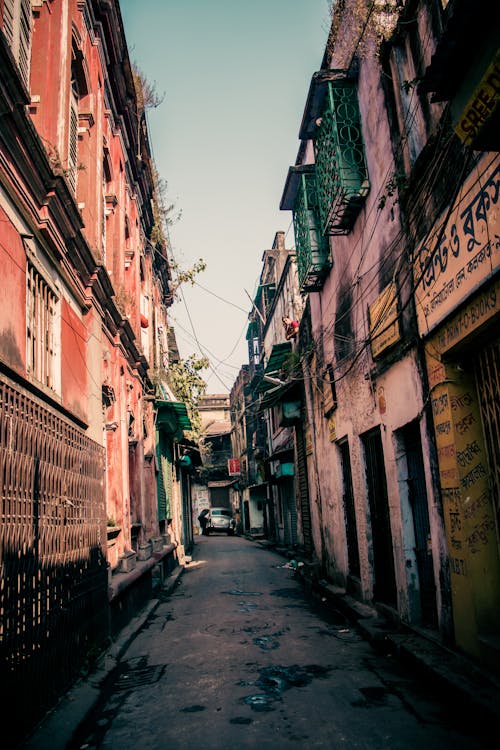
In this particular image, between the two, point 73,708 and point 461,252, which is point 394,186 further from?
point 73,708

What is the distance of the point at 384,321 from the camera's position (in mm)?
7543

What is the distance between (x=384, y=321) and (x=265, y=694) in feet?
14.6

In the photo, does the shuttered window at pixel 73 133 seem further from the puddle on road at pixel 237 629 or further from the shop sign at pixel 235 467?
the shop sign at pixel 235 467

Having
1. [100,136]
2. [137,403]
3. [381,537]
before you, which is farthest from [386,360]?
[137,403]

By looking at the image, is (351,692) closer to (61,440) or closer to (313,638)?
(313,638)

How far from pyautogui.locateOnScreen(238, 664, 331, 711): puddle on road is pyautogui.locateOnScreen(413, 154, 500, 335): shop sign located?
3628 millimetres

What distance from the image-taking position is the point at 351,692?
531 cm

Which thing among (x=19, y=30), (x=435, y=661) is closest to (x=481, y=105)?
(x=435, y=661)

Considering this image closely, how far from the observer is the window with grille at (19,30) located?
569 cm

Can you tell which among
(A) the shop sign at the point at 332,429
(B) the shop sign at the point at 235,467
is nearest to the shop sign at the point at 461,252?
(A) the shop sign at the point at 332,429

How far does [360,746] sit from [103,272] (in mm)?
6908

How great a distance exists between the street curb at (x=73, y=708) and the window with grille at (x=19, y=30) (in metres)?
5.44

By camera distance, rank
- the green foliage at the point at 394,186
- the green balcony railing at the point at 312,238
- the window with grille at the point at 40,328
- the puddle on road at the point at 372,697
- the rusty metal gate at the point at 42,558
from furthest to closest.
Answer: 1. the green balcony railing at the point at 312,238
2. the green foliage at the point at 394,186
3. the window with grille at the point at 40,328
4. the puddle on road at the point at 372,697
5. the rusty metal gate at the point at 42,558

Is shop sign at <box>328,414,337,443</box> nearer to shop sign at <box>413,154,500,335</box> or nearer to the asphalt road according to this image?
the asphalt road
